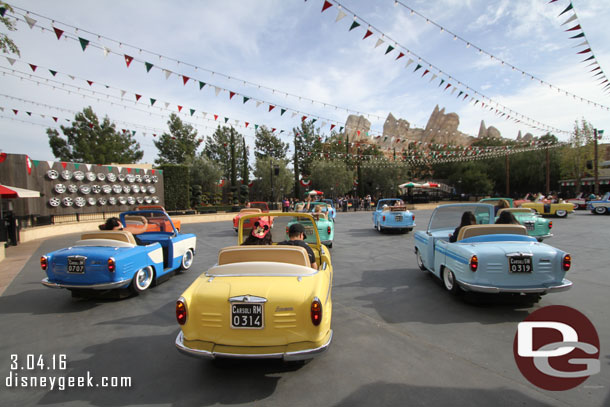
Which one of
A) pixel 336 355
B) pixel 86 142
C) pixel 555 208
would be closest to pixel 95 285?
pixel 336 355

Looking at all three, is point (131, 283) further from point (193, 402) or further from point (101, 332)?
point (193, 402)

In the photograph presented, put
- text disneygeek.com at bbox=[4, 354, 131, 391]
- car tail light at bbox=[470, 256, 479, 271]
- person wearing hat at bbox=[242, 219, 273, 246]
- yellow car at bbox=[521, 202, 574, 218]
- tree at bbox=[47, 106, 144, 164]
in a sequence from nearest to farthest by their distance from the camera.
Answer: text disneygeek.com at bbox=[4, 354, 131, 391] → car tail light at bbox=[470, 256, 479, 271] → person wearing hat at bbox=[242, 219, 273, 246] → yellow car at bbox=[521, 202, 574, 218] → tree at bbox=[47, 106, 144, 164]

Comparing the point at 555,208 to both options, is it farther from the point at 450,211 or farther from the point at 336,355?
the point at 336,355

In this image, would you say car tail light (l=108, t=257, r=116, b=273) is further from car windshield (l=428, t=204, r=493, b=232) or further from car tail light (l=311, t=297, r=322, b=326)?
car windshield (l=428, t=204, r=493, b=232)

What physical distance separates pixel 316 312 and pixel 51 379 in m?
2.78

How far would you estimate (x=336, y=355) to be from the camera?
3.40 meters

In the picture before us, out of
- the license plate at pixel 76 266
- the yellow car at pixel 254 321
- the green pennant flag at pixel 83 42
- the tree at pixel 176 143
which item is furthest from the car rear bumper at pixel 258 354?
the tree at pixel 176 143

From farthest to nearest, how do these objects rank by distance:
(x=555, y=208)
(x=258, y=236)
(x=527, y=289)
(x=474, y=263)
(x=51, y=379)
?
(x=555, y=208)
(x=258, y=236)
(x=474, y=263)
(x=527, y=289)
(x=51, y=379)

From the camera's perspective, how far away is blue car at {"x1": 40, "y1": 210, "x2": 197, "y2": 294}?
16.3 feet

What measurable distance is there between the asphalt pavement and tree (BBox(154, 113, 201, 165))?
4924cm

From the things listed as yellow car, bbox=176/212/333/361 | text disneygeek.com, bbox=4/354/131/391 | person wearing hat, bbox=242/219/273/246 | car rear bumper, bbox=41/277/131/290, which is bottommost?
text disneygeek.com, bbox=4/354/131/391

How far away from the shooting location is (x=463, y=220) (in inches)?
219

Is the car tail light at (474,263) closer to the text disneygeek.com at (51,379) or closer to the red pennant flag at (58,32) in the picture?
the text disneygeek.com at (51,379)

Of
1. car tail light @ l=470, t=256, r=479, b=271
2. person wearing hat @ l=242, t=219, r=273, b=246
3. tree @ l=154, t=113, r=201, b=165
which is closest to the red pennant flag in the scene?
person wearing hat @ l=242, t=219, r=273, b=246
